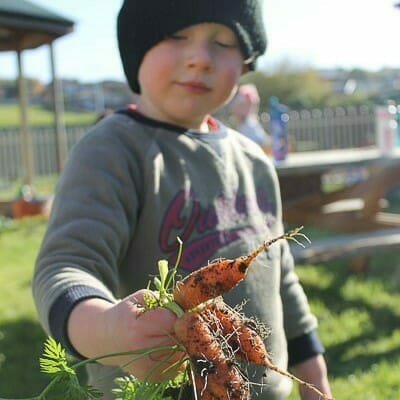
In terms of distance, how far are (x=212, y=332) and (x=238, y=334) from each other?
0.06m

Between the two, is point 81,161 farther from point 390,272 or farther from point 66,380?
point 390,272

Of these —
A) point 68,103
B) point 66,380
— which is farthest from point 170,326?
point 68,103

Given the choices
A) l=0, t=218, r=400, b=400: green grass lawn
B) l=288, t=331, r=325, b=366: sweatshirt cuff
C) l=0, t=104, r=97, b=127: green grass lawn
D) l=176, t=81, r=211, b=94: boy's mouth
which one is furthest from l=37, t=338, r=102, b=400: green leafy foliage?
l=0, t=104, r=97, b=127: green grass lawn

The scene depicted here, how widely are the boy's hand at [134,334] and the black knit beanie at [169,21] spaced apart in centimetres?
70

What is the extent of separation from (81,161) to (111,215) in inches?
5.7

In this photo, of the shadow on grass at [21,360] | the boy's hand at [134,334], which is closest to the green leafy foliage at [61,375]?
the boy's hand at [134,334]

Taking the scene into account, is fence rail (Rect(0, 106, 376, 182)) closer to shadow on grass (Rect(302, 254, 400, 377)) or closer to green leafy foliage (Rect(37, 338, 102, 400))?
shadow on grass (Rect(302, 254, 400, 377))

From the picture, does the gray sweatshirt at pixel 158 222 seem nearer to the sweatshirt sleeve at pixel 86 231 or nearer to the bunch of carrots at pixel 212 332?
the sweatshirt sleeve at pixel 86 231

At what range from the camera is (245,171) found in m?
1.74

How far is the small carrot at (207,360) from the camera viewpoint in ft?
2.87

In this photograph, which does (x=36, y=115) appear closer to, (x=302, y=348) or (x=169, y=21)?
(x=302, y=348)

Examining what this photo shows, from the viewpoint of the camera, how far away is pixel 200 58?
1484mm

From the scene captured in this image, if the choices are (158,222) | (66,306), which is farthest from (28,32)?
(66,306)

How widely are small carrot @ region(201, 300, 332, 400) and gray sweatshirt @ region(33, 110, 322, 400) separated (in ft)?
0.83
